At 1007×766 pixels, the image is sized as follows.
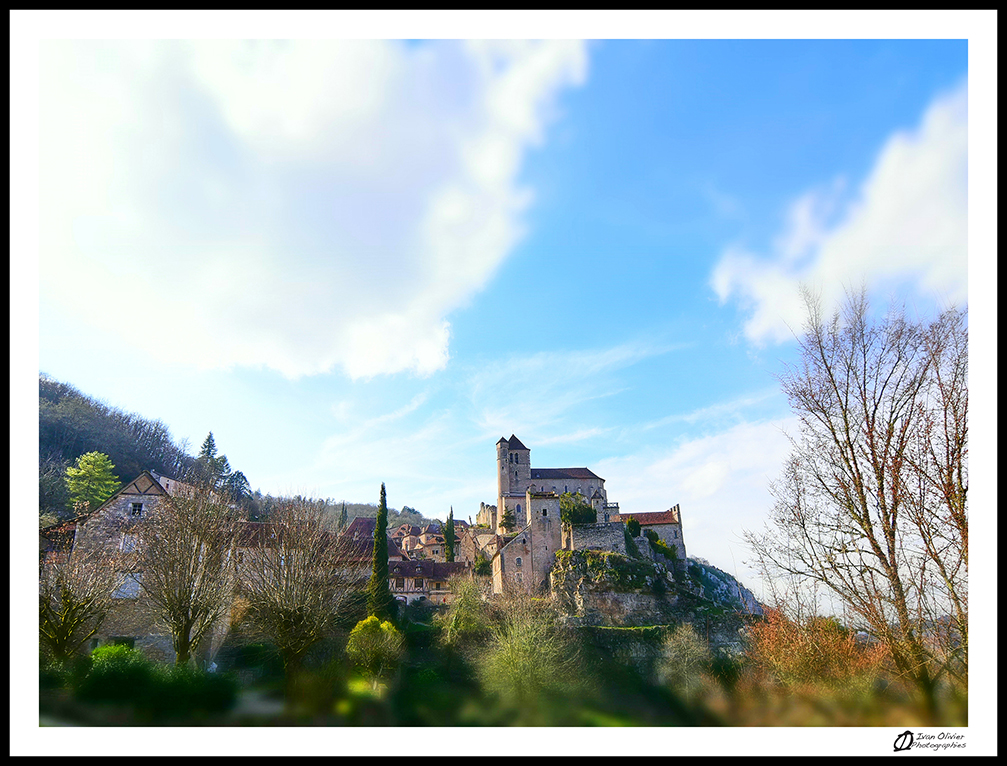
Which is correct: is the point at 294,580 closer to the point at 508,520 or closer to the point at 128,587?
the point at 128,587

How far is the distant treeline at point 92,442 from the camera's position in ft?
128

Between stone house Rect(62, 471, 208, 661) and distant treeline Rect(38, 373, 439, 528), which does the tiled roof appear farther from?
stone house Rect(62, 471, 208, 661)

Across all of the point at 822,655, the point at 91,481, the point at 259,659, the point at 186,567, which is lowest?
the point at 259,659

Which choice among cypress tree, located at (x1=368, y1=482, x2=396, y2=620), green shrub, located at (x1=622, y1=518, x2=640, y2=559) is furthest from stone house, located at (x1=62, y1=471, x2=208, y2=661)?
green shrub, located at (x1=622, y1=518, x2=640, y2=559)

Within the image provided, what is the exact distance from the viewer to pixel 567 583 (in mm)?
33375

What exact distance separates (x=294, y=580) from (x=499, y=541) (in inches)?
1101

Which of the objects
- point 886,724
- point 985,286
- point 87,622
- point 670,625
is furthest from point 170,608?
point 670,625

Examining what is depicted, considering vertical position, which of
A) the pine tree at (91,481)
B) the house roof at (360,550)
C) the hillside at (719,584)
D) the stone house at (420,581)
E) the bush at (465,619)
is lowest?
the hillside at (719,584)

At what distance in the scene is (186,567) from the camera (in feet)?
51.8

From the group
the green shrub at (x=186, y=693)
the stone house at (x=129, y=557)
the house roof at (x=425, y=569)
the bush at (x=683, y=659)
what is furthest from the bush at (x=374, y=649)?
the house roof at (x=425, y=569)

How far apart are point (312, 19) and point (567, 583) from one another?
3326 cm

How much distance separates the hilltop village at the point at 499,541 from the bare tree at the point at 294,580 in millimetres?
792

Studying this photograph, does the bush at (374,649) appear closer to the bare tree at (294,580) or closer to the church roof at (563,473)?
the bare tree at (294,580)

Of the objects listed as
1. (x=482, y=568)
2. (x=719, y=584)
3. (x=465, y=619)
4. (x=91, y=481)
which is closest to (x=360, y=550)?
(x=465, y=619)
